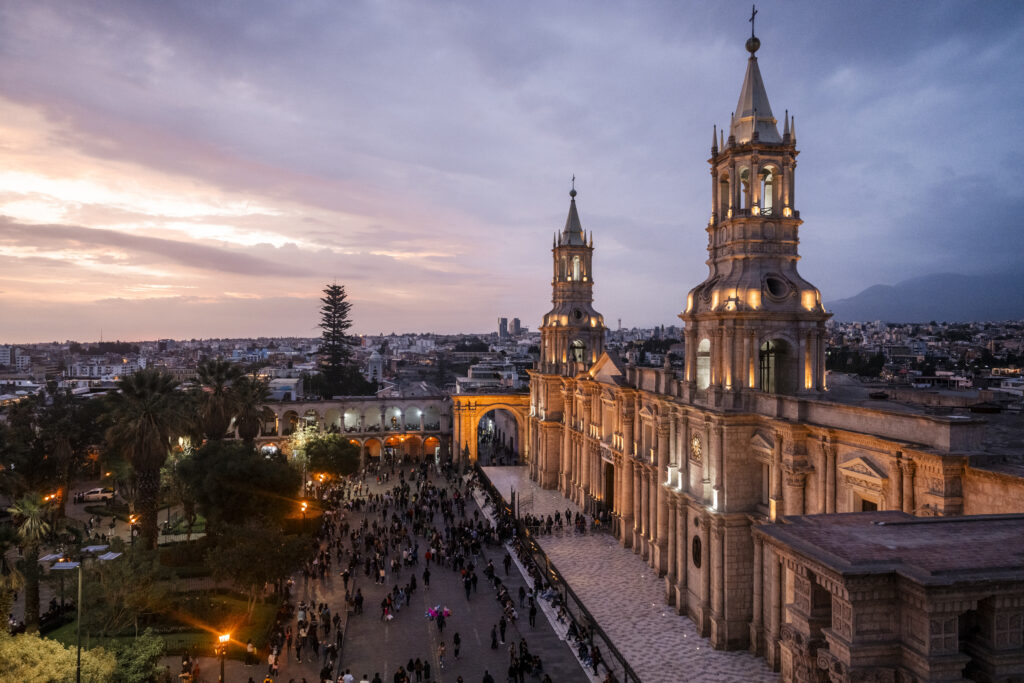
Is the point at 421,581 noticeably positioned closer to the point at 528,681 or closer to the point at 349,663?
the point at 349,663

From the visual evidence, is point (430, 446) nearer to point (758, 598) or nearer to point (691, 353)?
point (691, 353)

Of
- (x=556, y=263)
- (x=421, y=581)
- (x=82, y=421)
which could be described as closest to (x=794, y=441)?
(x=421, y=581)

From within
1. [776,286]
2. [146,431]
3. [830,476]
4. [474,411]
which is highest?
[776,286]

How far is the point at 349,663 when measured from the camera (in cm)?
1933

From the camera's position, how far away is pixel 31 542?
20219 mm

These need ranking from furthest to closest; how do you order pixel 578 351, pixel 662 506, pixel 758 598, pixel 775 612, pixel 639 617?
pixel 578 351
pixel 662 506
pixel 639 617
pixel 758 598
pixel 775 612

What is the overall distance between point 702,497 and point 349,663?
1211 cm

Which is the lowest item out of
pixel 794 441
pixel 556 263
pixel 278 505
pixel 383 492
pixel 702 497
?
pixel 383 492

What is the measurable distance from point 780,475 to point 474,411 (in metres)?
32.8

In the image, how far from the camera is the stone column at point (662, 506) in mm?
25234

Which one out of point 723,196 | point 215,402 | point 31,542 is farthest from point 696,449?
point 215,402

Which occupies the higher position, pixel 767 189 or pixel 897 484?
pixel 767 189

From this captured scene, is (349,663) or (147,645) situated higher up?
(147,645)

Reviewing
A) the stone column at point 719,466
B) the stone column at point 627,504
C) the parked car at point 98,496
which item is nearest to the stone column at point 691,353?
the stone column at point 719,466
